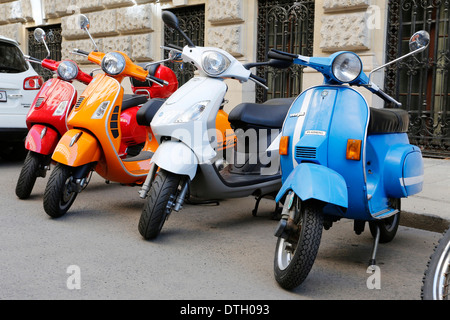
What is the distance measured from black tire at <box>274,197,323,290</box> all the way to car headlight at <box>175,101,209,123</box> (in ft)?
4.08

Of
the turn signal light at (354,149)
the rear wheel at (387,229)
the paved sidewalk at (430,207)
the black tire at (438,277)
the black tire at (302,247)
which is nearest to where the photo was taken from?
the black tire at (438,277)

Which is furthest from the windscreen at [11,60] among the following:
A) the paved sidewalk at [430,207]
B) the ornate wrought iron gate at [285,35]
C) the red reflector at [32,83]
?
the paved sidewalk at [430,207]

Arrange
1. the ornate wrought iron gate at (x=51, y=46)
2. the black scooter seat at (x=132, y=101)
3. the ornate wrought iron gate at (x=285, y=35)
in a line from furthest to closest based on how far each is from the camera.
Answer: the ornate wrought iron gate at (x=51, y=46), the ornate wrought iron gate at (x=285, y=35), the black scooter seat at (x=132, y=101)

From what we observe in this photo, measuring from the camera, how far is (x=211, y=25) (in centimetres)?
972

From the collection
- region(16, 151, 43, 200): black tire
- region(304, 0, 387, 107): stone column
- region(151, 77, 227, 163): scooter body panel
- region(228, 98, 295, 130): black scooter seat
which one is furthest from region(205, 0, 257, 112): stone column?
region(151, 77, 227, 163): scooter body panel

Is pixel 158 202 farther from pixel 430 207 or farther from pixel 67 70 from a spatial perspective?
pixel 430 207

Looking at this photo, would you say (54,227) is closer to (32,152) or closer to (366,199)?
(32,152)

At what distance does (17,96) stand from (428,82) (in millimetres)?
5401

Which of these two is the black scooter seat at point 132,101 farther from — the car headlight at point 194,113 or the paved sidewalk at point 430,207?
the paved sidewalk at point 430,207


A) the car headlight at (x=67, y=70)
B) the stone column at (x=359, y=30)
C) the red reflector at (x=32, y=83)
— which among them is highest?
the stone column at (x=359, y=30)

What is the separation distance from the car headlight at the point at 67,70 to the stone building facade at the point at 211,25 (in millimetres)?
4001

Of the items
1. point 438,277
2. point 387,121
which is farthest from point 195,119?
point 438,277

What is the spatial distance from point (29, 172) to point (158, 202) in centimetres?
181

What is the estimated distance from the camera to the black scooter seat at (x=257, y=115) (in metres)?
4.42
